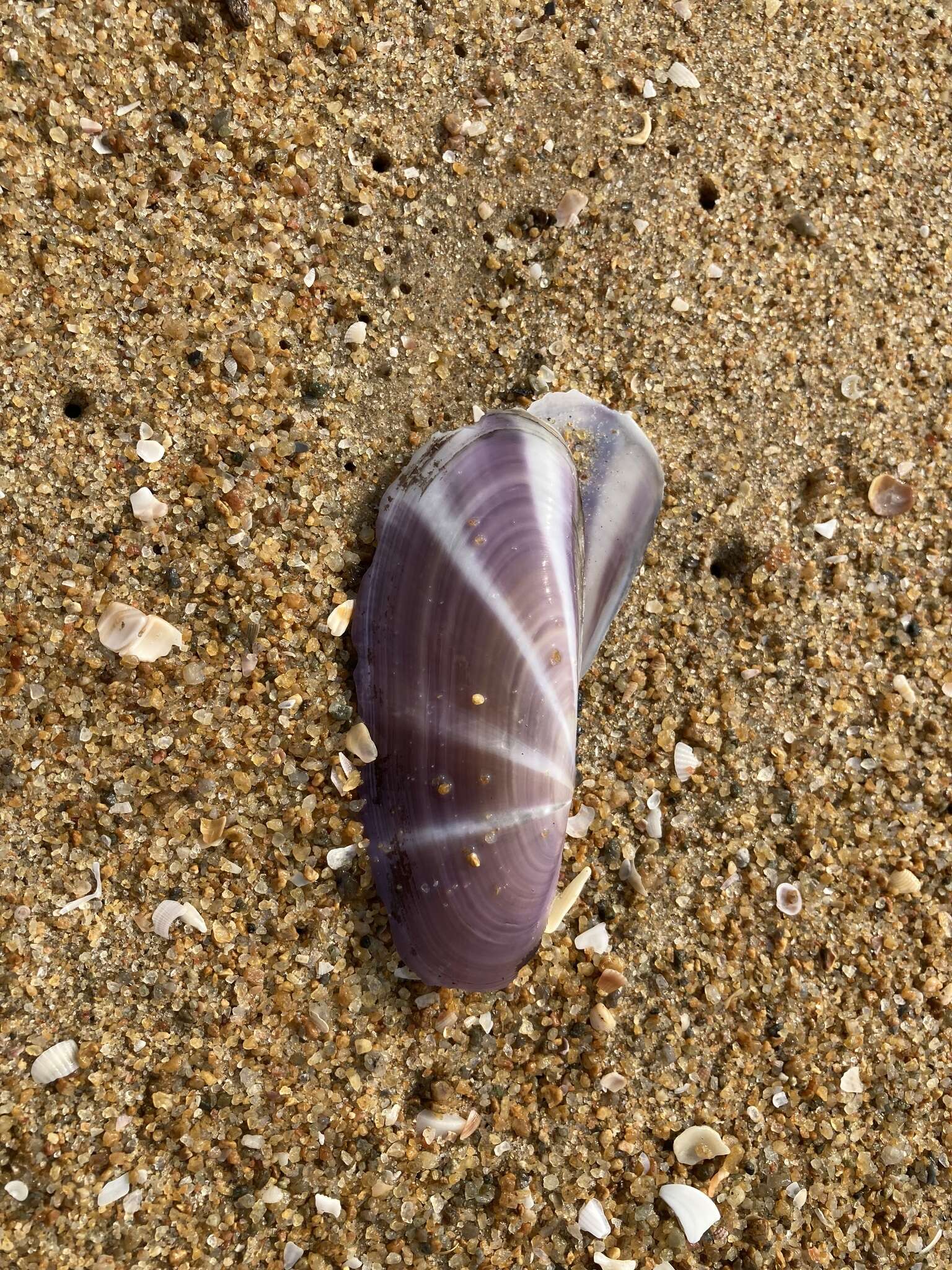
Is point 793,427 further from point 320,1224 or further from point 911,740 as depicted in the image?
point 320,1224

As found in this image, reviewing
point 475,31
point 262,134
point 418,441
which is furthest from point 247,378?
point 475,31

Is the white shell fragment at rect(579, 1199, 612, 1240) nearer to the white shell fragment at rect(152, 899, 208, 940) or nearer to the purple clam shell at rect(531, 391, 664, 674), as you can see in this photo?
the white shell fragment at rect(152, 899, 208, 940)

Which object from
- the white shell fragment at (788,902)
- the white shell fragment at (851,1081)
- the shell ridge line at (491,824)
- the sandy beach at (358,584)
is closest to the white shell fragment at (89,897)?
the sandy beach at (358,584)

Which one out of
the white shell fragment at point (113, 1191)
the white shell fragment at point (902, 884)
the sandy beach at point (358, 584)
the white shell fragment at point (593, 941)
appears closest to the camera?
the white shell fragment at point (113, 1191)

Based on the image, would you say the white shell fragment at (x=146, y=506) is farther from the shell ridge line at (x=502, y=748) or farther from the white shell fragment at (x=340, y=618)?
Result: the shell ridge line at (x=502, y=748)

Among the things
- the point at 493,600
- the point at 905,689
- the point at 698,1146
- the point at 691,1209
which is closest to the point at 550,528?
the point at 493,600

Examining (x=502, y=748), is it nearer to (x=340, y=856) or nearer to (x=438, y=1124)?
(x=340, y=856)
